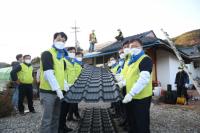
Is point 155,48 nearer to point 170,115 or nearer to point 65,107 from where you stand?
point 170,115

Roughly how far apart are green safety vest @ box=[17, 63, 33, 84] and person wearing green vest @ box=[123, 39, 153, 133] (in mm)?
5074

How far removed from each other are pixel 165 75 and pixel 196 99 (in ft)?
10.5

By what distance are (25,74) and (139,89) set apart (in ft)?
18.2

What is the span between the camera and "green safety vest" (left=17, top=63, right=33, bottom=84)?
811cm

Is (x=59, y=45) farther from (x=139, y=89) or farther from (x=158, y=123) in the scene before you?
(x=158, y=123)

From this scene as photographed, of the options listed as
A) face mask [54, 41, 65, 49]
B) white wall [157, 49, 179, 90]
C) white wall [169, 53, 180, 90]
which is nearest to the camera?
face mask [54, 41, 65, 49]

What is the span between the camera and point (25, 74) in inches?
321

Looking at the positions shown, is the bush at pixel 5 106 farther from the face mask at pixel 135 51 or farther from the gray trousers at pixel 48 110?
the face mask at pixel 135 51

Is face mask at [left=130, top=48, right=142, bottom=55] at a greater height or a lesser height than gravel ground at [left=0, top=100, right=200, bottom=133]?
greater

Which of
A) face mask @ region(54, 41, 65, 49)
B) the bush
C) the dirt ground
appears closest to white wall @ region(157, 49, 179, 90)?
the dirt ground

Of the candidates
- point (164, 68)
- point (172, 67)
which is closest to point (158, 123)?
point (164, 68)

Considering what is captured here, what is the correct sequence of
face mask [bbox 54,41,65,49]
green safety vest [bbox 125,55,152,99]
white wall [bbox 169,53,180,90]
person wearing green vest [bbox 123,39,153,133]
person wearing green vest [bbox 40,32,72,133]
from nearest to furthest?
person wearing green vest [bbox 123,39,153,133] < green safety vest [bbox 125,55,152,99] < person wearing green vest [bbox 40,32,72,133] < face mask [bbox 54,41,65,49] < white wall [bbox 169,53,180,90]

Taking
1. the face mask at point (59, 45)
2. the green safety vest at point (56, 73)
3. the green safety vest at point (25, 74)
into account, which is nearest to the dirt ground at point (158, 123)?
the green safety vest at point (25, 74)

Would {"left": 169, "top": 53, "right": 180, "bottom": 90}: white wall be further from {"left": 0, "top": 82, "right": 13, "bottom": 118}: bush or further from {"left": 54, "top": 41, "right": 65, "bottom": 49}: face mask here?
{"left": 54, "top": 41, "right": 65, "bottom": 49}: face mask
